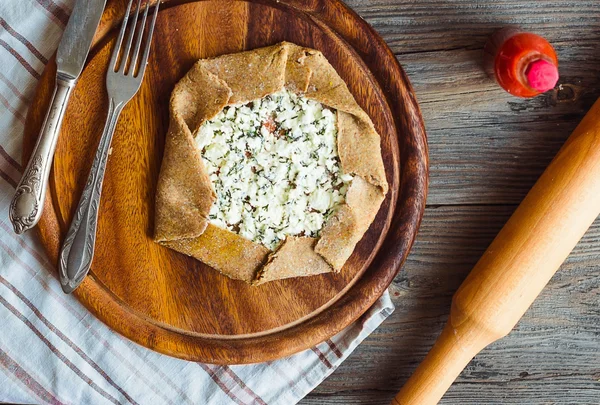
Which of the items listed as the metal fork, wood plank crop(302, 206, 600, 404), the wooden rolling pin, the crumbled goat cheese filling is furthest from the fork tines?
the wooden rolling pin

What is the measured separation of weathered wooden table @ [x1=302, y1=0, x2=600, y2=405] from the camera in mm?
1794

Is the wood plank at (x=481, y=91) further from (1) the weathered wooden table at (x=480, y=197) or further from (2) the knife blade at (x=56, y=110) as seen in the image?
(2) the knife blade at (x=56, y=110)

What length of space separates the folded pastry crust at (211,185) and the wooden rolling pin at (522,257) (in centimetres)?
38

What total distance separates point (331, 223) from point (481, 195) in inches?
21.0

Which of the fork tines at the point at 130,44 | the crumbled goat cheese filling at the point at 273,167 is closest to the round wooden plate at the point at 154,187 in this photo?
the fork tines at the point at 130,44

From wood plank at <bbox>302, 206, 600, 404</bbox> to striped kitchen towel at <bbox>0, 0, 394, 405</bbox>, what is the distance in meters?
0.14

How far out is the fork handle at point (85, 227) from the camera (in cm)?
161

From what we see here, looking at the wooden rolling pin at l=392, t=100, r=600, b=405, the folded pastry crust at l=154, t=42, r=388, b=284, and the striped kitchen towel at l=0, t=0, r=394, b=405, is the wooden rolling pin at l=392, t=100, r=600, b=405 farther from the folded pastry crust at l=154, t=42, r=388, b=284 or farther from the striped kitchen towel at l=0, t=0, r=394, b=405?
the folded pastry crust at l=154, t=42, r=388, b=284

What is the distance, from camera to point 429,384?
1739 millimetres

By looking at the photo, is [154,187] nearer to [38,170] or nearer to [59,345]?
[38,170]

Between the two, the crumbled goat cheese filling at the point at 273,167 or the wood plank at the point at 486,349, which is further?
the wood plank at the point at 486,349

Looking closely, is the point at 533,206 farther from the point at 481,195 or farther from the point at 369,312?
the point at 369,312

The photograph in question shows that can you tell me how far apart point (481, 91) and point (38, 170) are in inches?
50.4

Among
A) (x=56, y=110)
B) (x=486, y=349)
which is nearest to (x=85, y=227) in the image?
(x=56, y=110)
